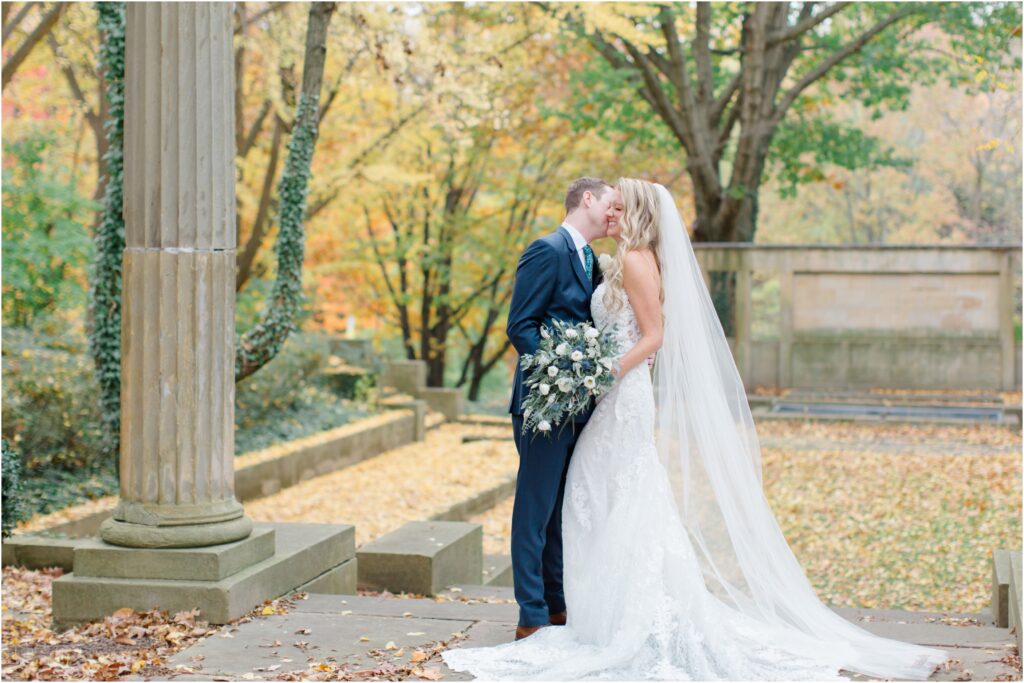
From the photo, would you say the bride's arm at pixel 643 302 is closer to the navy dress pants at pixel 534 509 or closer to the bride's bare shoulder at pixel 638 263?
the bride's bare shoulder at pixel 638 263

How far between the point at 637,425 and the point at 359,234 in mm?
17205

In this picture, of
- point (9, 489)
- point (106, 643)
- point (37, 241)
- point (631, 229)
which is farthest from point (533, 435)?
point (37, 241)

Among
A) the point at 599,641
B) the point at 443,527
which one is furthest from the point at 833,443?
the point at 599,641

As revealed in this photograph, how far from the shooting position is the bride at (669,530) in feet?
16.5

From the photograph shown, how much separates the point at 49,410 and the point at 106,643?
5.42 metres

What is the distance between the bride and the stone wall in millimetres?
13597

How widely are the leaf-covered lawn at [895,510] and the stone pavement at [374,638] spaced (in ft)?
8.43

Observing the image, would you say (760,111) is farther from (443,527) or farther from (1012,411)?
(443,527)

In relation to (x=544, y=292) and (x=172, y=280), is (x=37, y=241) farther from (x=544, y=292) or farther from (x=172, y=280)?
(x=544, y=292)

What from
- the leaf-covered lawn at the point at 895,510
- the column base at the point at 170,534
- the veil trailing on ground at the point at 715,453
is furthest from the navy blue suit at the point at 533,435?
the leaf-covered lawn at the point at 895,510

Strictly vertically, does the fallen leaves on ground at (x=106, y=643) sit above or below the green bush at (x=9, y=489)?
below

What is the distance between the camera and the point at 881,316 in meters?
19.1

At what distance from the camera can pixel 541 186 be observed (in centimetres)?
2148

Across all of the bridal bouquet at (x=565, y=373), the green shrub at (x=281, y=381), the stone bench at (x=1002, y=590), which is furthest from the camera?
the green shrub at (x=281, y=381)
